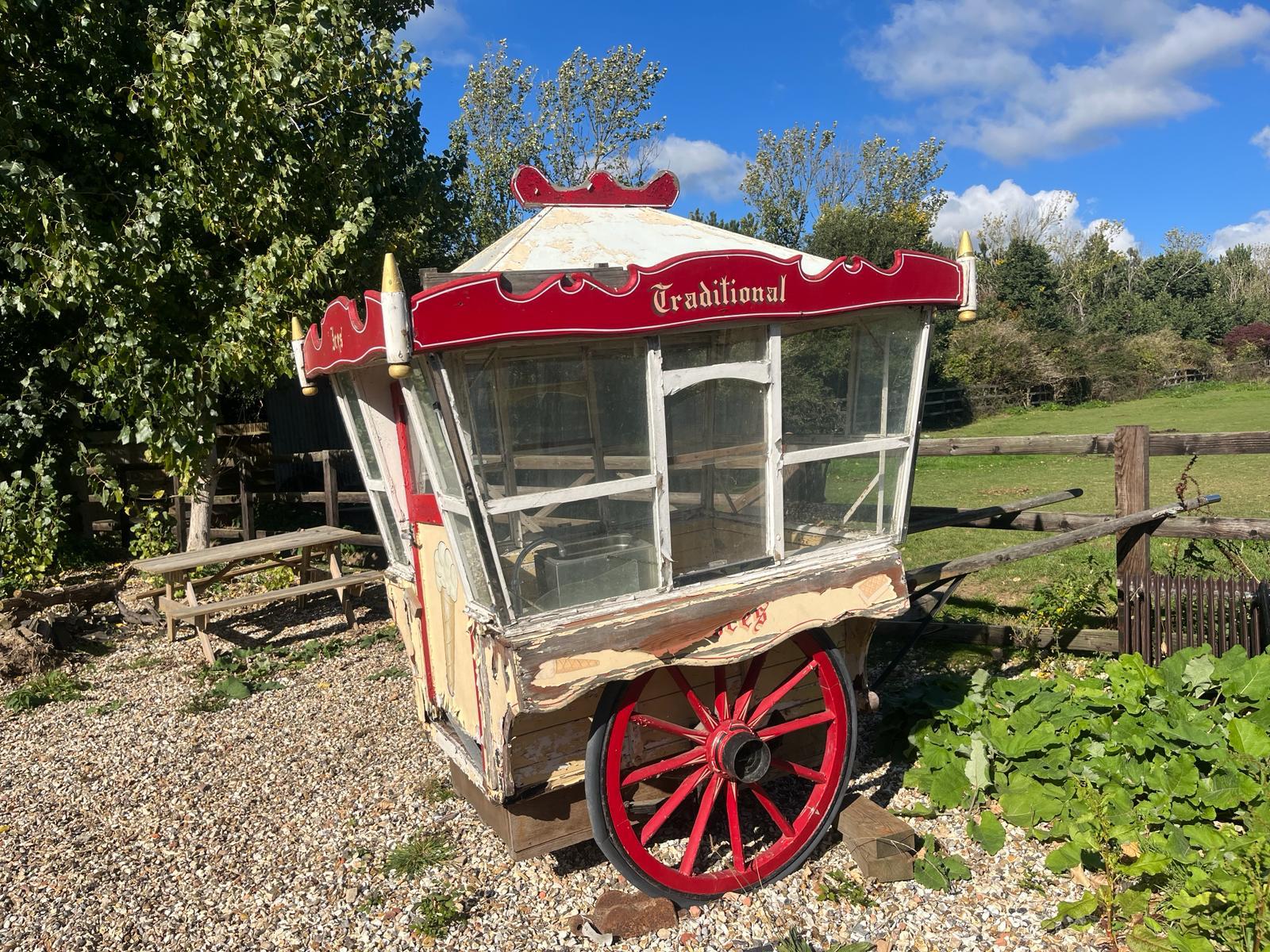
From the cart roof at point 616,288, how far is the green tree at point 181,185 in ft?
12.9

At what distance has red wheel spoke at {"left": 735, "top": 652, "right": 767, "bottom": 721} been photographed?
3588 mm

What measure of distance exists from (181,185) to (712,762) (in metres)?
6.78

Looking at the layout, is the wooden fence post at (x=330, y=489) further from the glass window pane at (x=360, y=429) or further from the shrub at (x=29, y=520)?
the glass window pane at (x=360, y=429)

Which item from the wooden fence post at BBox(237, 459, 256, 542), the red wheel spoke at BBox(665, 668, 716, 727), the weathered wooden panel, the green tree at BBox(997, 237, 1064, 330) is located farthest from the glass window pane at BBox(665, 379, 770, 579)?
the green tree at BBox(997, 237, 1064, 330)

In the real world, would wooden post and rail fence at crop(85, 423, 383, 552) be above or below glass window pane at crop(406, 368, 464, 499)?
below

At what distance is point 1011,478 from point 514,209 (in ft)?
47.6

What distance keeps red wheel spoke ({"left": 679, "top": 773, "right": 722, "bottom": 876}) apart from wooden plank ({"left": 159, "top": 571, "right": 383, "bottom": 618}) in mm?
4503

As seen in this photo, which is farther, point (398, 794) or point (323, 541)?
point (323, 541)

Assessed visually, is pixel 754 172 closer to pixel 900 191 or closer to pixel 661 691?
pixel 900 191

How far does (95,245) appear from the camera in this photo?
7.01m

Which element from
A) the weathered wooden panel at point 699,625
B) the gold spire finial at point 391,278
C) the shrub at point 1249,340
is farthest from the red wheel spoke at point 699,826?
the shrub at point 1249,340

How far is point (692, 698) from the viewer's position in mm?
3451

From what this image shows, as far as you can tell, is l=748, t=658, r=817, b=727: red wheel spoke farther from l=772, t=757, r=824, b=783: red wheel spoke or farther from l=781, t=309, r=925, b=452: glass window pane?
l=781, t=309, r=925, b=452: glass window pane

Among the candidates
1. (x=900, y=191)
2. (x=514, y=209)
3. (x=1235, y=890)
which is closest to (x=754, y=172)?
(x=900, y=191)
